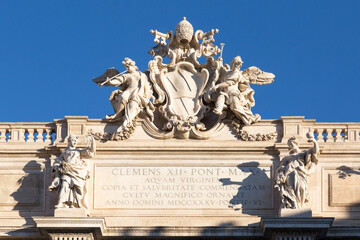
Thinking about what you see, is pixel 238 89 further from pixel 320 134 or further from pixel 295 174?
pixel 295 174

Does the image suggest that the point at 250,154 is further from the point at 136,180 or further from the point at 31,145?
the point at 31,145

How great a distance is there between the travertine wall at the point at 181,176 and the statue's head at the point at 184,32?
250 cm

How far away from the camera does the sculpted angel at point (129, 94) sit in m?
41.4

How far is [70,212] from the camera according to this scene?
39.8 metres

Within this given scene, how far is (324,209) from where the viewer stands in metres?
40.7

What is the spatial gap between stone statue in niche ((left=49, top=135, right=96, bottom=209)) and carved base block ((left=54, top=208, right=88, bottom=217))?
19cm

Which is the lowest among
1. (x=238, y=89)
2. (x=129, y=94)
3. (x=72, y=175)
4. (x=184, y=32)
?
(x=72, y=175)

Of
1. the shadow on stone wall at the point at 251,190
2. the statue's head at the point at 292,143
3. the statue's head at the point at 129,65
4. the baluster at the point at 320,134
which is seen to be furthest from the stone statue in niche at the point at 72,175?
the baluster at the point at 320,134

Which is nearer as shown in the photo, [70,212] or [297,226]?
[297,226]

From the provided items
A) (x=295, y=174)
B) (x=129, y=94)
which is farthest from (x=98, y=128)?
(x=295, y=174)

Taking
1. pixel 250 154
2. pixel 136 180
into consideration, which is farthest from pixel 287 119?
pixel 136 180

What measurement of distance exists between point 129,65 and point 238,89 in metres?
2.76

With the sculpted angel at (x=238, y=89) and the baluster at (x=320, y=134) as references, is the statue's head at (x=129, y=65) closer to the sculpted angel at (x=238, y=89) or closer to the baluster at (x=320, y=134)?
the sculpted angel at (x=238, y=89)

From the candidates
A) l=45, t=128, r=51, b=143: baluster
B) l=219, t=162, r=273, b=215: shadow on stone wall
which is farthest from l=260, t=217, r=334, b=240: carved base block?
l=45, t=128, r=51, b=143: baluster
